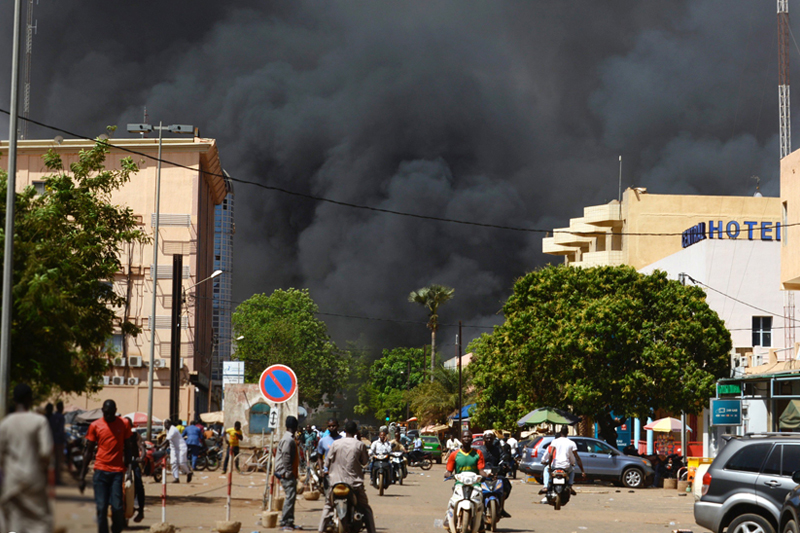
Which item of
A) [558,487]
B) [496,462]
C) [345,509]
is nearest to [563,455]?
[558,487]

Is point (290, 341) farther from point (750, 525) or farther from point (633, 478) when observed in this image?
point (750, 525)

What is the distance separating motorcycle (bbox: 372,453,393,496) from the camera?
26.9 m

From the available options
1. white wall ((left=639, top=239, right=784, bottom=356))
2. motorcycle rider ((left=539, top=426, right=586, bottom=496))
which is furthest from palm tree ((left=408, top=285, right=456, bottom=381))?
motorcycle rider ((left=539, top=426, right=586, bottom=496))

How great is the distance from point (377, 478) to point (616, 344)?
648 inches

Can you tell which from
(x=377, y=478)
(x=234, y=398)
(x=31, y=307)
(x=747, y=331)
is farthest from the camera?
(x=747, y=331)

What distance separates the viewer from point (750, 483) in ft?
42.2

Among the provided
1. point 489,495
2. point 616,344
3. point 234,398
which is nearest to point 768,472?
point 489,495

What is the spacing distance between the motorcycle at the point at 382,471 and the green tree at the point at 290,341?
63.6 m

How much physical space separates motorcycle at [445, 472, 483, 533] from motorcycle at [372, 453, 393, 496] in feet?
40.0

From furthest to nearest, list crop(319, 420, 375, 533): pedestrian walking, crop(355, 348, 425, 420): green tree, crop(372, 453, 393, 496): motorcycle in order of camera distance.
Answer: crop(355, 348, 425, 420): green tree, crop(372, 453, 393, 496): motorcycle, crop(319, 420, 375, 533): pedestrian walking

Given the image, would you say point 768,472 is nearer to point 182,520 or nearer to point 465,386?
point 182,520

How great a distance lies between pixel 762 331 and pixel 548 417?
17.8 m

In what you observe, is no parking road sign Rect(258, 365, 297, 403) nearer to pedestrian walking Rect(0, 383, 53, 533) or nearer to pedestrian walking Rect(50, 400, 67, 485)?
pedestrian walking Rect(50, 400, 67, 485)

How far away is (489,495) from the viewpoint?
1698 centimetres
